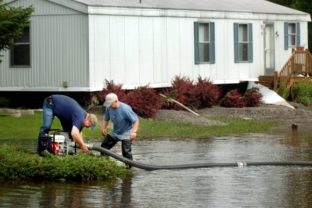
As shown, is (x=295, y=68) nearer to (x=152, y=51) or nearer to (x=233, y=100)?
(x=233, y=100)

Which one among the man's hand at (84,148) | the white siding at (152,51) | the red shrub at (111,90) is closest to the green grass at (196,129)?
the red shrub at (111,90)

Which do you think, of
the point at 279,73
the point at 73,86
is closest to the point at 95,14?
the point at 73,86

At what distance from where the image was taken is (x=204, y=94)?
31953mm

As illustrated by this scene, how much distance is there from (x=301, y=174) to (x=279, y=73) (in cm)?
2028

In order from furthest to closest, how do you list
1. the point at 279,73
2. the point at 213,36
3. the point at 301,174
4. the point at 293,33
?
the point at 293,33 → the point at 279,73 → the point at 213,36 → the point at 301,174

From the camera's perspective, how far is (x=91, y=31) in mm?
28391

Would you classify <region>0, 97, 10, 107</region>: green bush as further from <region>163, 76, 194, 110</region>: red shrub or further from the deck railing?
the deck railing

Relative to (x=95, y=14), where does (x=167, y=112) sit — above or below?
below

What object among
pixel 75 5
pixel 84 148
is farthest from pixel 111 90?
pixel 84 148

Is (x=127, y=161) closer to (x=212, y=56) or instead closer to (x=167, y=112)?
(x=167, y=112)

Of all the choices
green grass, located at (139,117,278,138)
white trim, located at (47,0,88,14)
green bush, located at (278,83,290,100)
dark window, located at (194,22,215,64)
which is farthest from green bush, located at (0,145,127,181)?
green bush, located at (278,83,290,100)

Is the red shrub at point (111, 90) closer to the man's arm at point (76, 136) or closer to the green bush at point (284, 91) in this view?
the green bush at point (284, 91)

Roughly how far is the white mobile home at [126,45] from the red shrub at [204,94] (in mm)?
844

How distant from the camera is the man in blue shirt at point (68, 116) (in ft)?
51.8
